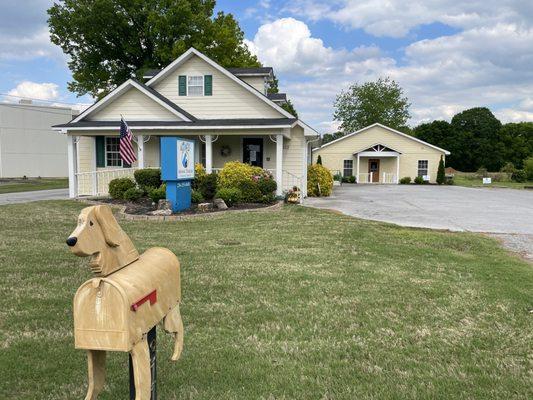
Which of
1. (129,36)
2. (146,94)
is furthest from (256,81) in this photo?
(129,36)

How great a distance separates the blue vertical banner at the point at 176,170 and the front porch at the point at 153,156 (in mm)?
4069

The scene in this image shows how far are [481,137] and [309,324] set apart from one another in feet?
259

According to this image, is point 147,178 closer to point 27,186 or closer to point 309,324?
point 309,324

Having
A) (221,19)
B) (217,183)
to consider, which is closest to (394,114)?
(221,19)

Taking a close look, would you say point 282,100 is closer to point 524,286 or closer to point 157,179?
point 157,179

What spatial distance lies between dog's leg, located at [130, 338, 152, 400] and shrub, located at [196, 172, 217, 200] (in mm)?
13483

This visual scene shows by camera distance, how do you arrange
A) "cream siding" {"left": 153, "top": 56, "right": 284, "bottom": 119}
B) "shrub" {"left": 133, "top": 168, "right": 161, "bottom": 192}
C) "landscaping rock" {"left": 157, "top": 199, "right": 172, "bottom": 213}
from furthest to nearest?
1. "cream siding" {"left": 153, "top": 56, "right": 284, "bottom": 119}
2. "shrub" {"left": 133, "top": 168, "right": 161, "bottom": 192}
3. "landscaping rock" {"left": 157, "top": 199, "right": 172, "bottom": 213}

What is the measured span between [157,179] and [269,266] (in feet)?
34.8

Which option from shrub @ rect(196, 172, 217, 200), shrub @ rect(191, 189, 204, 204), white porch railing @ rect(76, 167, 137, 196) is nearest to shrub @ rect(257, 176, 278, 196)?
shrub @ rect(196, 172, 217, 200)

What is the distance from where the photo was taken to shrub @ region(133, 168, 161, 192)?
1650cm

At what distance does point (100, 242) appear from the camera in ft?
7.82

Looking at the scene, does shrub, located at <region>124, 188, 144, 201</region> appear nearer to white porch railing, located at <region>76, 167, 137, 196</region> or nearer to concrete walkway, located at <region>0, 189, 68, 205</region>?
white porch railing, located at <region>76, 167, 137, 196</region>

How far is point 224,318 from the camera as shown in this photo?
465 cm

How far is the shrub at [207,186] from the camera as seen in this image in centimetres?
1584
